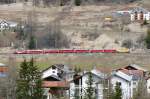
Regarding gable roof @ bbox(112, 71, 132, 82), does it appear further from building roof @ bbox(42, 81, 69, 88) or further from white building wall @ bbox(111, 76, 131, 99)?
building roof @ bbox(42, 81, 69, 88)

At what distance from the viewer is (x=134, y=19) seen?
9081cm

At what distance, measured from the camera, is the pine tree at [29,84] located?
33438mm

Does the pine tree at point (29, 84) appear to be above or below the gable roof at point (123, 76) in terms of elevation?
Result: above

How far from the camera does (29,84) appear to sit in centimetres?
3378

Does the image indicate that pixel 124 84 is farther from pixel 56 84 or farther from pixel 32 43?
pixel 32 43

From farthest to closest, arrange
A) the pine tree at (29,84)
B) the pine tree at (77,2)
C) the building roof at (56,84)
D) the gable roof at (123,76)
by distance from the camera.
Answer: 1. the pine tree at (77,2)
2. the gable roof at (123,76)
3. the building roof at (56,84)
4. the pine tree at (29,84)

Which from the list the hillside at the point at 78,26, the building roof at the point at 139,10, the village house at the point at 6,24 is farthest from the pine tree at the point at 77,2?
the village house at the point at 6,24

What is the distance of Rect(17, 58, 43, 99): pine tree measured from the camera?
33438 mm

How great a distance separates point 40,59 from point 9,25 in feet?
68.5

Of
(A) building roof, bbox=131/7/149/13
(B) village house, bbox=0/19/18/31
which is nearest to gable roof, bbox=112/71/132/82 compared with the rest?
(B) village house, bbox=0/19/18/31

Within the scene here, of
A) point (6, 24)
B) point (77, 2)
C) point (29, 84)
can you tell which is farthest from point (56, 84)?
point (77, 2)

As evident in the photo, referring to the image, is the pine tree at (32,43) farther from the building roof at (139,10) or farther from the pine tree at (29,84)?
the pine tree at (29,84)

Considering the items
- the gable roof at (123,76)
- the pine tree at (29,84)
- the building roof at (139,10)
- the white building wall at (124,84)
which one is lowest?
the white building wall at (124,84)

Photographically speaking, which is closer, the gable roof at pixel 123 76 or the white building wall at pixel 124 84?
the white building wall at pixel 124 84
